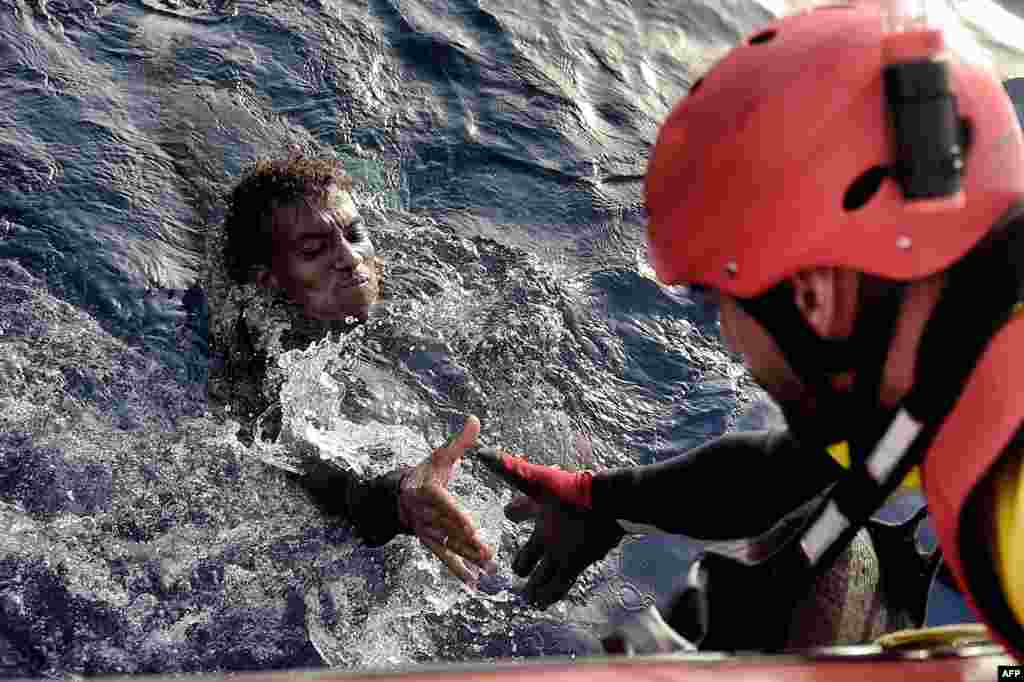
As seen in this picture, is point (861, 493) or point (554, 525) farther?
point (554, 525)

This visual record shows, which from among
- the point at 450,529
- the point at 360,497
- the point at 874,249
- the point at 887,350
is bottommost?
the point at 360,497

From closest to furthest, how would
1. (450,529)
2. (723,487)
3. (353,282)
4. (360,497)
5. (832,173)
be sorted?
(832,173) → (723,487) → (450,529) → (360,497) → (353,282)

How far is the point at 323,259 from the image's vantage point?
4.06 metres

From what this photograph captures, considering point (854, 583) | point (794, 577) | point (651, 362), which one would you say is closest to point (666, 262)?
point (794, 577)

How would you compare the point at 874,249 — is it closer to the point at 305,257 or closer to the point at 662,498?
the point at 662,498

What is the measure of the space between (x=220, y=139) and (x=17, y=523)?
228cm

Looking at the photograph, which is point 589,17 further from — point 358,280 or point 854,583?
point 854,583

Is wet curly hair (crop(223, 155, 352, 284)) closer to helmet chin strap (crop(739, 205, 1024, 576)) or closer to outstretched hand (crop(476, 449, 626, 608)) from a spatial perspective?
outstretched hand (crop(476, 449, 626, 608))

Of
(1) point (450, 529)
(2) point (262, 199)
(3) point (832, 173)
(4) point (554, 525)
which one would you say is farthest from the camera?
(2) point (262, 199)

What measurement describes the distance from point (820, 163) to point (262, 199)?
118 inches

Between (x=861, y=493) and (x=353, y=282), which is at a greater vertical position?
(x=861, y=493)

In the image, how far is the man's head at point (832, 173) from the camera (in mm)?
1521

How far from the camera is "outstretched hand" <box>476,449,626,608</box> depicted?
2.65m

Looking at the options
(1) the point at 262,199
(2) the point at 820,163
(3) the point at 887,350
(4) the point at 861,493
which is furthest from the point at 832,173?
(1) the point at 262,199
